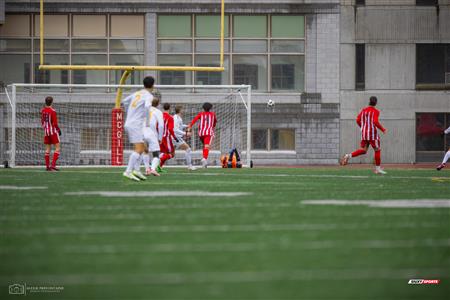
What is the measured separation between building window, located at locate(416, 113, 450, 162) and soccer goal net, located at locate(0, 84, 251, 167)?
6.75 meters

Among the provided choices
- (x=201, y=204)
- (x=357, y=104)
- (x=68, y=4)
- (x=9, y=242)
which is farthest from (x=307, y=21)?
(x=9, y=242)

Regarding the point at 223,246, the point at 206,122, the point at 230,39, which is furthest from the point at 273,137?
the point at 223,246

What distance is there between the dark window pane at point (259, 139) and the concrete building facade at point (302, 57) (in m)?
0.04

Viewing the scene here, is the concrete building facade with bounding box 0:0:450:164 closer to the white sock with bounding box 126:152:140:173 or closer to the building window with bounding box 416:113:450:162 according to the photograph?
the building window with bounding box 416:113:450:162

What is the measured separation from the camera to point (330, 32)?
33156 mm

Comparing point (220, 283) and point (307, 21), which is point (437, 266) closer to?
point (220, 283)

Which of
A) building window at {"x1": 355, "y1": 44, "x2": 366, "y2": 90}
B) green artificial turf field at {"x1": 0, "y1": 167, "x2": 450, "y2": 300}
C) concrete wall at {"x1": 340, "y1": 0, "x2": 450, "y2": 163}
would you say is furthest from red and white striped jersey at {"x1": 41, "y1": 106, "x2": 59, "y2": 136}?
building window at {"x1": 355, "y1": 44, "x2": 366, "y2": 90}

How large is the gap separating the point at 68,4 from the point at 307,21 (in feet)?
27.0

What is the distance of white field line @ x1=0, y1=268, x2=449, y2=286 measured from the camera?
17.4 ft

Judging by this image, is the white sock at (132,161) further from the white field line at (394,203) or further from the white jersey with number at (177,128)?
the white jersey with number at (177,128)

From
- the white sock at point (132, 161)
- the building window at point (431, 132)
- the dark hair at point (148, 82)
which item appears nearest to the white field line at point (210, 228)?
the white sock at point (132, 161)

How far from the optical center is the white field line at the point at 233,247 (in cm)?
639

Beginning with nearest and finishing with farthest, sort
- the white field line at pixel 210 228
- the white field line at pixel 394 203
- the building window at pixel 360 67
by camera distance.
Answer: the white field line at pixel 210 228 < the white field line at pixel 394 203 < the building window at pixel 360 67

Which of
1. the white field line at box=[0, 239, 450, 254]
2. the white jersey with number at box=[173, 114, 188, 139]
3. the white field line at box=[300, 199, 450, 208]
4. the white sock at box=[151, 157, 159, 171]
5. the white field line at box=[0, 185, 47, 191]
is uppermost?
the white jersey with number at box=[173, 114, 188, 139]
